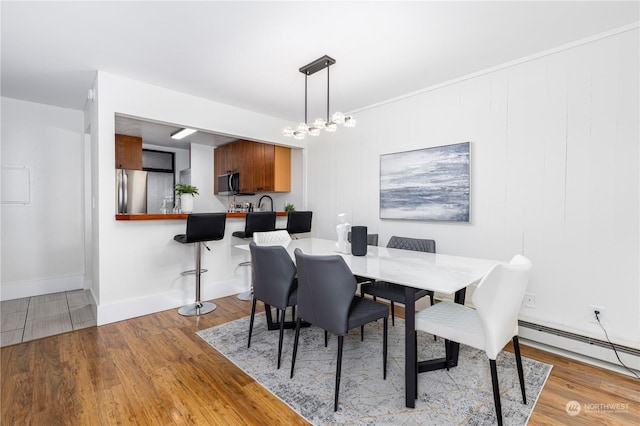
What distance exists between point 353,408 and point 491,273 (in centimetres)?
110

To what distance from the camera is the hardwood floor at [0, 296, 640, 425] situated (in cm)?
173

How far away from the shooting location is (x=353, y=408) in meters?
1.80

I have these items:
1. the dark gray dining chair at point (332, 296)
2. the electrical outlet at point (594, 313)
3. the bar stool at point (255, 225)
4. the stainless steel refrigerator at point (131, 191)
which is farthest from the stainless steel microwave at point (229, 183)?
the electrical outlet at point (594, 313)

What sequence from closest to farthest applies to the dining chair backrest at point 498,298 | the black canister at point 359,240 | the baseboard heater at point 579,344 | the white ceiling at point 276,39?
1. the dining chair backrest at point 498,298
2. the white ceiling at point 276,39
3. the baseboard heater at point 579,344
4. the black canister at point 359,240

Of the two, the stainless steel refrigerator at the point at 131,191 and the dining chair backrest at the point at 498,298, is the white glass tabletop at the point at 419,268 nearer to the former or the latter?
the dining chair backrest at the point at 498,298

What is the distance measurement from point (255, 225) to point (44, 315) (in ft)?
7.80

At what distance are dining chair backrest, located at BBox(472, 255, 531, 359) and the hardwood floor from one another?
563mm

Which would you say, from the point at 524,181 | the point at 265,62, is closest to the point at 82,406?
the point at 265,62

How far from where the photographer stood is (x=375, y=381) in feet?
6.79

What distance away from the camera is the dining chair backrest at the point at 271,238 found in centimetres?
316

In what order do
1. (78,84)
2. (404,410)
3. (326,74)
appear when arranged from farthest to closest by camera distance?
(78,84) < (326,74) < (404,410)

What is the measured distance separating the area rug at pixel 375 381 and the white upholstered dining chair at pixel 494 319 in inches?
9.4

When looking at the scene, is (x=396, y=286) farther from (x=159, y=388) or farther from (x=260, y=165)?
(x=260, y=165)

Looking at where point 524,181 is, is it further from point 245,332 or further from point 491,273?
point 245,332
